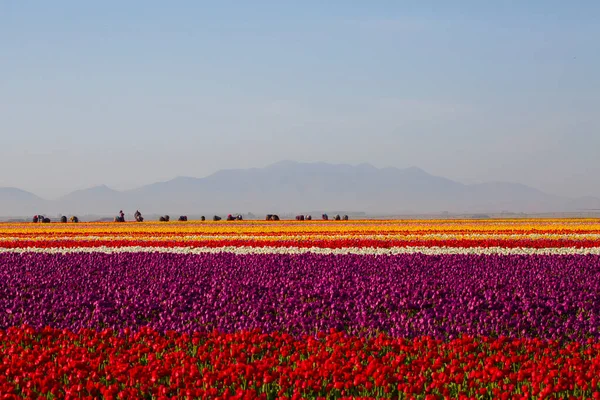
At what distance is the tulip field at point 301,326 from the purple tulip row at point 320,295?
44 mm

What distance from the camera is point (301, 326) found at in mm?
10977

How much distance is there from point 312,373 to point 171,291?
6.61 meters

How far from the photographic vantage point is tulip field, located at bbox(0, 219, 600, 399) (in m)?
7.54

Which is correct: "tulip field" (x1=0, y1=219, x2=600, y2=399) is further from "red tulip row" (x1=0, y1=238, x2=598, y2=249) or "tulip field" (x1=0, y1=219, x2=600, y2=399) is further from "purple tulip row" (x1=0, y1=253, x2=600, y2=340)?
"red tulip row" (x1=0, y1=238, x2=598, y2=249)

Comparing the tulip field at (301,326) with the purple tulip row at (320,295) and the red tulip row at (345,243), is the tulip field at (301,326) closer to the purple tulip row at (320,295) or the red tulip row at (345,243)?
the purple tulip row at (320,295)

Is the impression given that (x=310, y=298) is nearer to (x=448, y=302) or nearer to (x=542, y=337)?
(x=448, y=302)

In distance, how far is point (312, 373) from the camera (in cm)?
768

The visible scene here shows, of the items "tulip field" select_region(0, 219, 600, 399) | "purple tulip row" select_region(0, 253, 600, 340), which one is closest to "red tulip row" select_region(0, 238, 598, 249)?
"tulip field" select_region(0, 219, 600, 399)

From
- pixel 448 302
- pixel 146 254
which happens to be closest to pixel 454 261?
pixel 448 302

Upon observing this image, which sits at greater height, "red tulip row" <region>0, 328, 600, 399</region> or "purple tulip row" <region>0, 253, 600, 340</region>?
"purple tulip row" <region>0, 253, 600, 340</region>

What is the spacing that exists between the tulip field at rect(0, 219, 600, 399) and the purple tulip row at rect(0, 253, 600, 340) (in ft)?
0.15

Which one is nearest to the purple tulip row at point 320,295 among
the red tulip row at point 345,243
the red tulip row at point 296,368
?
the red tulip row at point 296,368

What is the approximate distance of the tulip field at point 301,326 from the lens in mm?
7539

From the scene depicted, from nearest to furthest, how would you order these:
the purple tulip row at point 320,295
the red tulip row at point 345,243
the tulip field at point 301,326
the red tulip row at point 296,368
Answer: the red tulip row at point 296,368, the tulip field at point 301,326, the purple tulip row at point 320,295, the red tulip row at point 345,243
